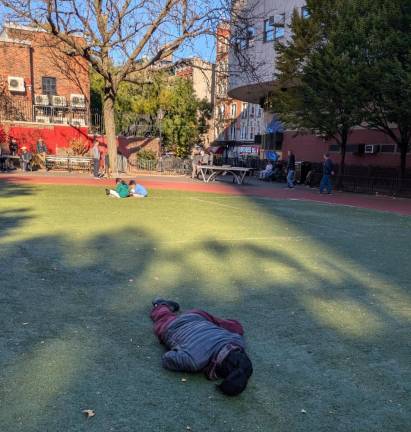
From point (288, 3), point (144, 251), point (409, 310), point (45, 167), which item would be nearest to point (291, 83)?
point (288, 3)

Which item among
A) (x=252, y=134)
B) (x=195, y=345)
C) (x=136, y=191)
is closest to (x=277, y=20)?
(x=136, y=191)

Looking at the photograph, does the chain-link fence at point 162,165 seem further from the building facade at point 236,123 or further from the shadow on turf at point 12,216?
the building facade at point 236,123

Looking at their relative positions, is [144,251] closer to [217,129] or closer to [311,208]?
[311,208]

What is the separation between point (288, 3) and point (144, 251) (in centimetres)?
2353

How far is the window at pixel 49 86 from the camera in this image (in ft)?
104

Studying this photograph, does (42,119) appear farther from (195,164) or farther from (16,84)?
(195,164)

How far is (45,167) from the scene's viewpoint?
25.3 m

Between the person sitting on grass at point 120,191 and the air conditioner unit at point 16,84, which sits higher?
the air conditioner unit at point 16,84

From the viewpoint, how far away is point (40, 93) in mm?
31391

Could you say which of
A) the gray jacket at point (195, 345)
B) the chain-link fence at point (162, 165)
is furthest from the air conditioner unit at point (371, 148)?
the gray jacket at point (195, 345)

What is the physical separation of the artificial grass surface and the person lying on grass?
0.31 ft

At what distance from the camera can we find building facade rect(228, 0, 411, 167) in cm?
2373

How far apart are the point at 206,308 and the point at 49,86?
102 ft

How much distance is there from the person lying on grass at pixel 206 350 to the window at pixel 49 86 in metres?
31.5
